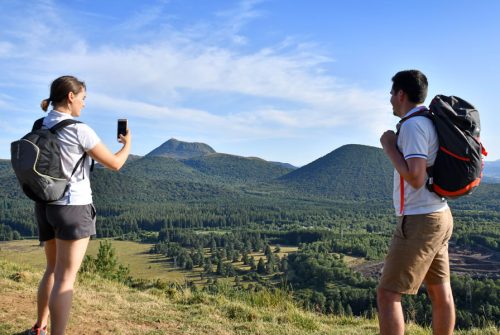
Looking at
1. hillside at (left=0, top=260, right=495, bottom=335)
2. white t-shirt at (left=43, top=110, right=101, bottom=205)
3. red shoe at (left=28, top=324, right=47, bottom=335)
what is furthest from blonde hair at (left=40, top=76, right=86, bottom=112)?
hillside at (left=0, top=260, right=495, bottom=335)

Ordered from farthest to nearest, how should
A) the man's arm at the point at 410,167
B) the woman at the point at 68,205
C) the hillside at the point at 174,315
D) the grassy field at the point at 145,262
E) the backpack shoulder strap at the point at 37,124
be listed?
the grassy field at the point at 145,262
the hillside at the point at 174,315
the backpack shoulder strap at the point at 37,124
the woman at the point at 68,205
the man's arm at the point at 410,167

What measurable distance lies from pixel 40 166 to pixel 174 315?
2601mm

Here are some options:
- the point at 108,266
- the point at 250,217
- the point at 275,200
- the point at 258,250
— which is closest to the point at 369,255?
the point at 258,250

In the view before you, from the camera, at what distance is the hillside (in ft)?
13.4

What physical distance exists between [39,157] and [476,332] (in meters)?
4.42

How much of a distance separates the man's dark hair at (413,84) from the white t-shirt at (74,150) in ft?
Answer: 7.13

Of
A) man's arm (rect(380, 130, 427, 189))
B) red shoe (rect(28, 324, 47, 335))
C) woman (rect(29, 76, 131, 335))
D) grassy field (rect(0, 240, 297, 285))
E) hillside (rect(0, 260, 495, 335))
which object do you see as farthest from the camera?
grassy field (rect(0, 240, 297, 285))

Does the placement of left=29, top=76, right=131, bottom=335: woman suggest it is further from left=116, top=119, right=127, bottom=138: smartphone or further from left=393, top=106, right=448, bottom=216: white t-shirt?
left=393, top=106, right=448, bottom=216: white t-shirt

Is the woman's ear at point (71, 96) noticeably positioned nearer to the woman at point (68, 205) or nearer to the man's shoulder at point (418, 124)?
the woman at point (68, 205)

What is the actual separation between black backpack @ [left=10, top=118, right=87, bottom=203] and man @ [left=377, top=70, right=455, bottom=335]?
222 cm

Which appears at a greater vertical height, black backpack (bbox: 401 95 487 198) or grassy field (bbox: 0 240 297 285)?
black backpack (bbox: 401 95 487 198)

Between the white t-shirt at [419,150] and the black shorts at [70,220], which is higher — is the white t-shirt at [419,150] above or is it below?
above

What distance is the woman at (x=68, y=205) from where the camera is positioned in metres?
2.84

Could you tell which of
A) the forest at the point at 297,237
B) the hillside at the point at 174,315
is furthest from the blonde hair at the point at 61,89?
the hillside at the point at 174,315
